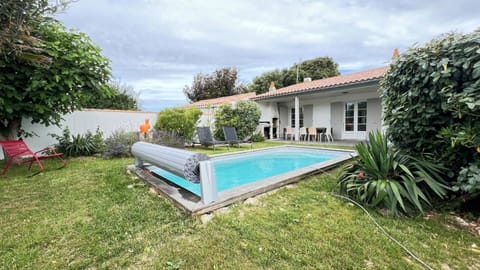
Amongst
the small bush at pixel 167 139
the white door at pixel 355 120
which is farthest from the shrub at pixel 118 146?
the white door at pixel 355 120

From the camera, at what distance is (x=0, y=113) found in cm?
541

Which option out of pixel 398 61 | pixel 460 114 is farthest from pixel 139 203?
pixel 398 61

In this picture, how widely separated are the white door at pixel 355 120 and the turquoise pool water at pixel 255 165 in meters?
5.09

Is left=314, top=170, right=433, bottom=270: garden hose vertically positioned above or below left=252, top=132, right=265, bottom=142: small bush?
below

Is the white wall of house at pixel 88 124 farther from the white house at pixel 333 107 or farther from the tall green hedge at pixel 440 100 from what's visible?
the tall green hedge at pixel 440 100

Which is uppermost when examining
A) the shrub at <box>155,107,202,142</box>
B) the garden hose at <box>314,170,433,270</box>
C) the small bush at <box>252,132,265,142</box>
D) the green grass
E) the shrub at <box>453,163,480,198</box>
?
the shrub at <box>155,107,202,142</box>

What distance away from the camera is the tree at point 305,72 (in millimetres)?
25922

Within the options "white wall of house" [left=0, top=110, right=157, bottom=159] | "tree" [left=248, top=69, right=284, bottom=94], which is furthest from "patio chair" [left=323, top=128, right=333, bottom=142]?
"tree" [left=248, top=69, right=284, bottom=94]

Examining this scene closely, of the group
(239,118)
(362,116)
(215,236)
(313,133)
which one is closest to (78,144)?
(239,118)

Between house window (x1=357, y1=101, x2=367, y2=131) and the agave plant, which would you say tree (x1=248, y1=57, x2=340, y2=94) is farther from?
the agave plant

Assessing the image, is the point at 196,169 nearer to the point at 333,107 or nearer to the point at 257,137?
the point at 257,137

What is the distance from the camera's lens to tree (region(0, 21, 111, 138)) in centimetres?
515

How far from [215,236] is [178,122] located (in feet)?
27.7

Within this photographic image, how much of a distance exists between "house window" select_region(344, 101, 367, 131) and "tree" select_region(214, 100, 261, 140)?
606 centimetres
